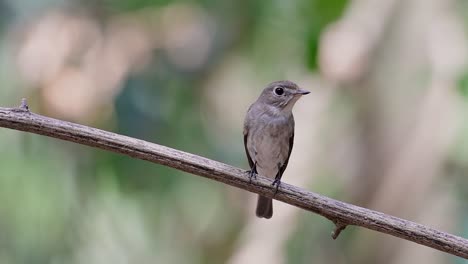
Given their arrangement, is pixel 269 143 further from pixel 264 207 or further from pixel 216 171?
pixel 216 171

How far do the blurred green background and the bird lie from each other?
252mm

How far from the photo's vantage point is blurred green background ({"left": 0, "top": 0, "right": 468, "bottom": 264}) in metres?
5.68

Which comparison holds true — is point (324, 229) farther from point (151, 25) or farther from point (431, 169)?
point (151, 25)

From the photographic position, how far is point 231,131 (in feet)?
22.8

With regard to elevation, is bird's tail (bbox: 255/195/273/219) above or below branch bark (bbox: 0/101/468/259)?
below

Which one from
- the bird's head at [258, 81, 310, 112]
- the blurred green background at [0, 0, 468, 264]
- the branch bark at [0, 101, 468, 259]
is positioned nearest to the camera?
the branch bark at [0, 101, 468, 259]

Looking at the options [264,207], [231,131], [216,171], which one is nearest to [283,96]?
[264,207]

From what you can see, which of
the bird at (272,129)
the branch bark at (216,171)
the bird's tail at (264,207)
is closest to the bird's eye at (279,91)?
the bird at (272,129)

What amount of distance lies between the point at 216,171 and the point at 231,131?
3247 millimetres

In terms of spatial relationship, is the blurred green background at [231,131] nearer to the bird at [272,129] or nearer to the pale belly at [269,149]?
the bird at [272,129]

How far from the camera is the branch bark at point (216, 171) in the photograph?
11.5 feet

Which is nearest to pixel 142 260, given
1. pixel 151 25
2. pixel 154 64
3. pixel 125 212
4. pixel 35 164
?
pixel 125 212

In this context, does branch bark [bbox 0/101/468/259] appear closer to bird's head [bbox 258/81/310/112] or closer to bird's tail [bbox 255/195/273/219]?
bird's head [bbox 258/81/310/112]

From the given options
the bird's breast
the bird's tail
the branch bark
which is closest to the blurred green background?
the bird's tail
